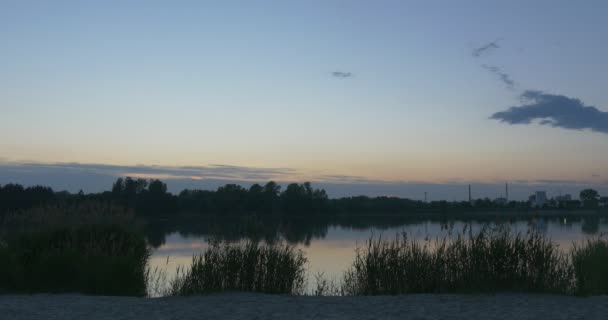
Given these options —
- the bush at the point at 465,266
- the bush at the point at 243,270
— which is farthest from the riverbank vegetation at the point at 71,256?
the bush at the point at 465,266

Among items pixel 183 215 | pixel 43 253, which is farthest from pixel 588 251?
pixel 183 215

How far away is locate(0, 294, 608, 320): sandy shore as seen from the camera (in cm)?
714

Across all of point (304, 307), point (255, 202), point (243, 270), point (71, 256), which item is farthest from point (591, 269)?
point (255, 202)

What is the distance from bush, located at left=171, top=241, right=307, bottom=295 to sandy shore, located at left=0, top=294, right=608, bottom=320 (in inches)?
30.7

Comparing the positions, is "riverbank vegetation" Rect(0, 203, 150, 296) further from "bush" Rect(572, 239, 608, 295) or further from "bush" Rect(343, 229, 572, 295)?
"bush" Rect(572, 239, 608, 295)

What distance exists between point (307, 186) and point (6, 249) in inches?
2807

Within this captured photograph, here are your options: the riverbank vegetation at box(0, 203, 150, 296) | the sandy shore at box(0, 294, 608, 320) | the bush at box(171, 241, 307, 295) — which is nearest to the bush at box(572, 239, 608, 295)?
the sandy shore at box(0, 294, 608, 320)

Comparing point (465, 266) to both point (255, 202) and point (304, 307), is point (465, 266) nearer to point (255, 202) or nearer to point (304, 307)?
point (304, 307)

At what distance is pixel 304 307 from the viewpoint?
7.92 m

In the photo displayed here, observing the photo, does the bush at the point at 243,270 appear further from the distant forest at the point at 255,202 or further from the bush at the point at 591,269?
the distant forest at the point at 255,202

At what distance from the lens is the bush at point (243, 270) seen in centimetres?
985

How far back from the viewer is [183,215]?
202 feet

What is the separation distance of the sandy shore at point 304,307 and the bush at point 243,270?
78 centimetres

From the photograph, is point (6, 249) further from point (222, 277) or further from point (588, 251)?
point (588, 251)
